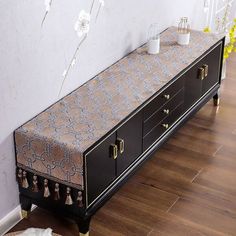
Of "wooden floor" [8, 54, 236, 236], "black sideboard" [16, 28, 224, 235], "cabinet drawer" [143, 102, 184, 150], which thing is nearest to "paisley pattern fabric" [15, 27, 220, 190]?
"black sideboard" [16, 28, 224, 235]

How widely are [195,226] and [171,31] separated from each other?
161cm

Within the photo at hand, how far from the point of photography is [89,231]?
112 inches

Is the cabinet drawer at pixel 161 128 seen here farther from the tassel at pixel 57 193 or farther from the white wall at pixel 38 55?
the tassel at pixel 57 193

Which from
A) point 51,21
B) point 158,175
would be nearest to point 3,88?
point 51,21

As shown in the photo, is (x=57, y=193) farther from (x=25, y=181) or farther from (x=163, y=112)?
(x=163, y=112)

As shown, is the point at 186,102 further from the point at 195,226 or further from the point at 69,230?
the point at 69,230

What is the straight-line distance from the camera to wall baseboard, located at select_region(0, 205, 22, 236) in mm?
2824

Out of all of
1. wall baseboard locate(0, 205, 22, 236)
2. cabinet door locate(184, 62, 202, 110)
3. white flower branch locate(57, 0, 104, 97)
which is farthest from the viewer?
cabinet door locate(184, 62, 202, 110)

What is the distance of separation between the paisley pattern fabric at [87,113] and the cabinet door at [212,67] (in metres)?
0.16

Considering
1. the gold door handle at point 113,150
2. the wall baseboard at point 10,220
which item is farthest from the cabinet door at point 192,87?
the wall baseboard at point 10,220

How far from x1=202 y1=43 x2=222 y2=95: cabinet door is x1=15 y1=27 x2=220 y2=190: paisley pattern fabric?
0.52 feet

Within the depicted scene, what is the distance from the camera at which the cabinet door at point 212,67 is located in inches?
150

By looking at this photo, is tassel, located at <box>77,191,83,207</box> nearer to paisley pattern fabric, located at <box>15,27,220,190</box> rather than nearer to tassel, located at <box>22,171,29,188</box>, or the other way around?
paisley pattern fabric, located at <box>15,27,220,190</box>

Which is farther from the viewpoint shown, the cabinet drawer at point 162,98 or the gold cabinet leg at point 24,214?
the cabinet drawer at point 162,98
